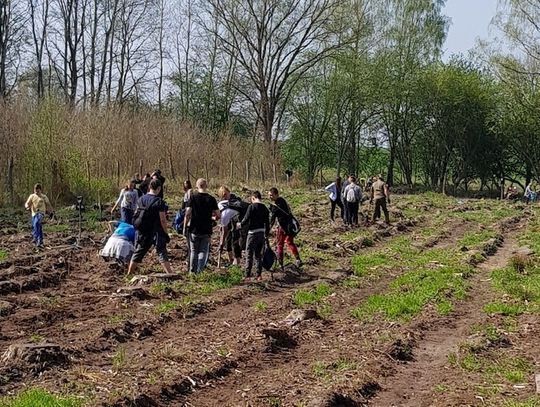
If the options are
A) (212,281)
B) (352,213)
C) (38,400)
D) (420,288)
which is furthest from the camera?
(352,213)

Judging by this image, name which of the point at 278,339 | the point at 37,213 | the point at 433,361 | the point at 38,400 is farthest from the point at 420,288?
the point at 37,213

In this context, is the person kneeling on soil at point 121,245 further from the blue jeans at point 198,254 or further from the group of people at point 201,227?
the blue jeans at point 198,254

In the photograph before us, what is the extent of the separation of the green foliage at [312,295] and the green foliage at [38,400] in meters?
5.45

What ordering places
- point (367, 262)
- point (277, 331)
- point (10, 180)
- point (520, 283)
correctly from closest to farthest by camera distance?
point (277, 331), point (520, 283), point (367, 262), point (10, 180)

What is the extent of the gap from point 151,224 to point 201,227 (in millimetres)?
894

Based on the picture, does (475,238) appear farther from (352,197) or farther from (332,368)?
(332,368)

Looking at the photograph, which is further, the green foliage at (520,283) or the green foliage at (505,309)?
the green foliage at (520,283)

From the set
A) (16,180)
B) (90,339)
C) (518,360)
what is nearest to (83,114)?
(16,180)

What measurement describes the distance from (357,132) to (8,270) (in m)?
40.8

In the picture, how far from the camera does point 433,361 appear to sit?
327 inches

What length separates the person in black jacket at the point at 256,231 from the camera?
42.9ft

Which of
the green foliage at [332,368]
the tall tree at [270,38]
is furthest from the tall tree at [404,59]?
the green foliage at [332,368]

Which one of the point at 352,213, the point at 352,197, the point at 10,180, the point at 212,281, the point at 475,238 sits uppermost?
the point at 10,180

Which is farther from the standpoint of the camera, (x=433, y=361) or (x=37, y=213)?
(x=37, y=213)
